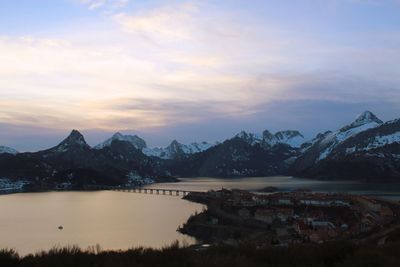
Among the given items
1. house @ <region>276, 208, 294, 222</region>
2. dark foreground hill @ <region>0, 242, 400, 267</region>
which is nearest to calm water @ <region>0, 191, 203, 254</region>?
house @ <region>276, 208, 294, 222</region>

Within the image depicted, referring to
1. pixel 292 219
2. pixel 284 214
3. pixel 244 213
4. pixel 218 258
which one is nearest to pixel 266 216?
pixel 284 214

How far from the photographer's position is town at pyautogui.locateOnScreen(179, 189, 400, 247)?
124 ft

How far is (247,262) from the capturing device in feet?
20.5

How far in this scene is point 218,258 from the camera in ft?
20.1

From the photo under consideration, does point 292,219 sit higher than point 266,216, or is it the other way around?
point 266,216

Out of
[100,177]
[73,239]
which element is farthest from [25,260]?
[100,177]

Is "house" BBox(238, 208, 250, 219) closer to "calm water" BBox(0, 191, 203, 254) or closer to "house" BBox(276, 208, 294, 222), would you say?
"house" BBox(276, 208, 294, 222)

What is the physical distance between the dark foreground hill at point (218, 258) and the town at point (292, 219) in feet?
84.5

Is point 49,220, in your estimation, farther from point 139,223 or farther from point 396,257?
point 396,257

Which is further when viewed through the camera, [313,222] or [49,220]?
[49,220]

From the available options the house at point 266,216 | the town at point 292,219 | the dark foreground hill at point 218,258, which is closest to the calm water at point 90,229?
the town at point 292,219

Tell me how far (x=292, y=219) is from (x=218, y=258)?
45596 millimetres

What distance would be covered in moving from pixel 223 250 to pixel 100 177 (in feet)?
457

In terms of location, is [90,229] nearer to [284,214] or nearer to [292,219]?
[292,219]
